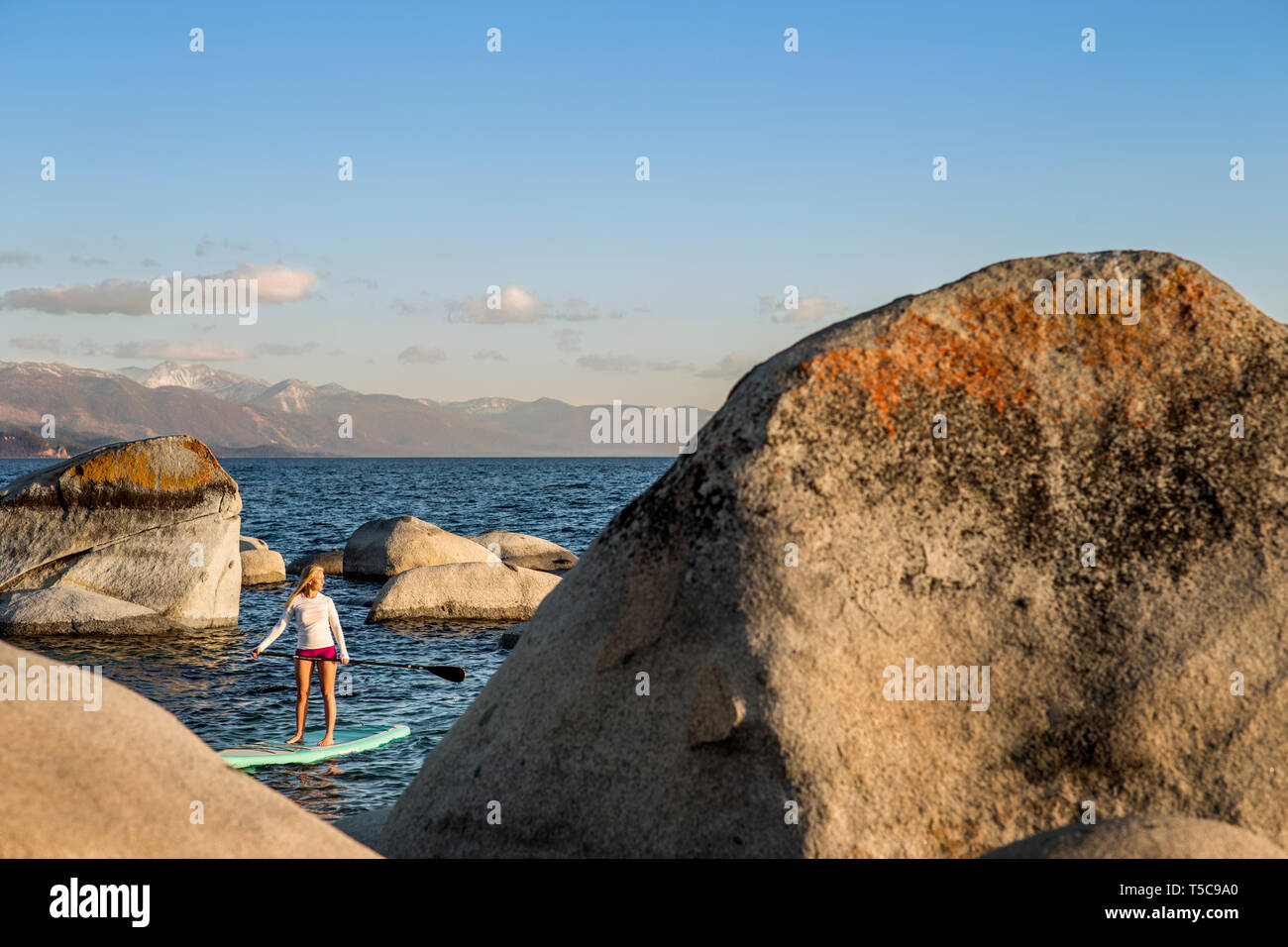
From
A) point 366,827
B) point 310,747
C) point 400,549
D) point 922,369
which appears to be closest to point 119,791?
point 366,827

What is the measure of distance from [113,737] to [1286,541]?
6.01 m

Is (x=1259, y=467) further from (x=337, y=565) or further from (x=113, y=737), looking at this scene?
(x=337, y=565)

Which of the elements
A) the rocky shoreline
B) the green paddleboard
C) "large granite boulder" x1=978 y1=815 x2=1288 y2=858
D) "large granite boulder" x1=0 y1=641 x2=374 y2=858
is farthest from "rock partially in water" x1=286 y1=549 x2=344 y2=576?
"large granite boulder" x1=978 y1=815 x2=1288 y2=858

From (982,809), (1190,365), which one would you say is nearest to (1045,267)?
(1190,365)

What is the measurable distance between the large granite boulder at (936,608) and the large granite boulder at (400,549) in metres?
23.2

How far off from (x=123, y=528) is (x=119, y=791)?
60.4 ft

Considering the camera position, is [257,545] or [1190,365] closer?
[1190,365]

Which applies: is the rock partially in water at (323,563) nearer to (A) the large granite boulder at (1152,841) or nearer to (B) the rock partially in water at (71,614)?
(B) the rock partially in water at (71,614)

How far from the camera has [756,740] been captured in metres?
5.47

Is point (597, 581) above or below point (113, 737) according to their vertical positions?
above

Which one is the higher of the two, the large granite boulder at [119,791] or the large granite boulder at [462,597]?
the large granite boulder at [119,791]

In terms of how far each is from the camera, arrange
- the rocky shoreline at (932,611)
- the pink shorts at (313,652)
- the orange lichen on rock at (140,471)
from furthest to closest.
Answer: the orange lichen on rock at (140,471), the pink shorts at (313,652), the rocky shoreline at (932,611)

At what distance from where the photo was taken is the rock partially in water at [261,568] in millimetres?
29719

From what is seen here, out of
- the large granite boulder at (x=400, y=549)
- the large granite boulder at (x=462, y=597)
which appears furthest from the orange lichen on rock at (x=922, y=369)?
the large granite boulder at (x=400, y=549)
